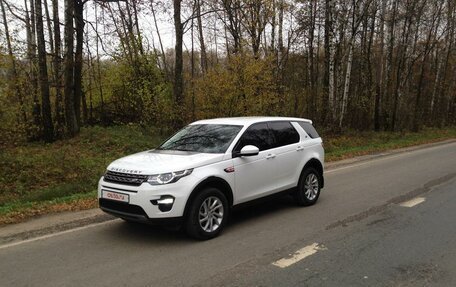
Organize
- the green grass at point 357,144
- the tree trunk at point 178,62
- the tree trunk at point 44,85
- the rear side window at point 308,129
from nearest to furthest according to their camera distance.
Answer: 1. the rear side window at point 308,129
2. the tree trunk at point 44,85
3. the green grass at point 357,144
4. the tree trunk at point 178,62

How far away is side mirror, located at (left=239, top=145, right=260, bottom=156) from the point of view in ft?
21.5

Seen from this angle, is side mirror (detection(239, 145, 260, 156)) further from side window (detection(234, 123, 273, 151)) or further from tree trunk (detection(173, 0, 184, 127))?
tree trunk (detection(173, 0, 184, 127))

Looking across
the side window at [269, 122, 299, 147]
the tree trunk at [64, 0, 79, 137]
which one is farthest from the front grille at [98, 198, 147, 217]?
the tree trunk at [64, 0, 79, 137]

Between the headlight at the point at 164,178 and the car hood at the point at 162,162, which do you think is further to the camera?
the car hood at the point at 162,162

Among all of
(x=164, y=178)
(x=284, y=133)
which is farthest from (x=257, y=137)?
(x=164, y=178)

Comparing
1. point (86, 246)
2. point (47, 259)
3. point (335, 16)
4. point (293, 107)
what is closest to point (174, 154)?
point (86, 246)

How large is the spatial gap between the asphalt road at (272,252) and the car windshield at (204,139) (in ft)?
4.43

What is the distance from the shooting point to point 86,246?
19.3 feet

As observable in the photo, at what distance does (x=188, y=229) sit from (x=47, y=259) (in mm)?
1875

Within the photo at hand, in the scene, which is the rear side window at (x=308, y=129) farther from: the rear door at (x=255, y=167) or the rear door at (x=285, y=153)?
the rear door at (x=255, y=167)

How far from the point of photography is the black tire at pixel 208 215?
5.88 meters

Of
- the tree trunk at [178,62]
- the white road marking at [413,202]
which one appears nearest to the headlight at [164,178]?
the white road marking at [413,202]

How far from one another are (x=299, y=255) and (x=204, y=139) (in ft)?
8.54

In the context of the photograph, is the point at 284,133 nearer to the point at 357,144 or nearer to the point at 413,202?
the point at 413,202
